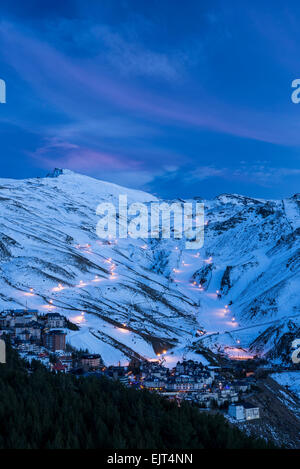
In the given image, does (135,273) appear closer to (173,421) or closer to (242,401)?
(242,401)

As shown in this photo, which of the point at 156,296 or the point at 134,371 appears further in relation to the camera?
the point at 156,296

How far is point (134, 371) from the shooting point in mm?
68125

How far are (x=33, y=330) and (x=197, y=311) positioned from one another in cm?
7925

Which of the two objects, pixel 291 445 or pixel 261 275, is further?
pixel 261 275

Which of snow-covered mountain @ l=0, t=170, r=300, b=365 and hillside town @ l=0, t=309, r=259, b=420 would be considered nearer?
hillside town @ l=0, t=309, r=259, b=420

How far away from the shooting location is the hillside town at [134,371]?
182ft

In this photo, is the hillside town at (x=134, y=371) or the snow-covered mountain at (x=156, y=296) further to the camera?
the snow-covered mountain at (x=156, y=296)

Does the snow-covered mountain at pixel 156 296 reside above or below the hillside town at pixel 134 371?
above

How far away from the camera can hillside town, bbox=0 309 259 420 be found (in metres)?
55.6

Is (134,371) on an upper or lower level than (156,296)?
lower

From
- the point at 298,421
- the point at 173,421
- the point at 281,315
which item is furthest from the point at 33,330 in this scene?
the point at 281,315

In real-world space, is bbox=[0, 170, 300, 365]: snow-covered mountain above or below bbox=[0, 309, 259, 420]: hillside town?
above
